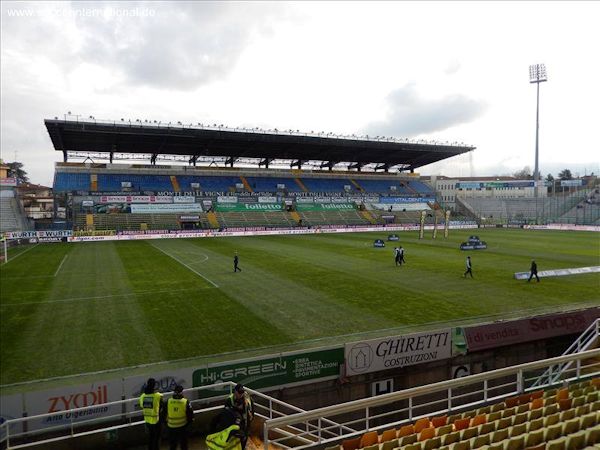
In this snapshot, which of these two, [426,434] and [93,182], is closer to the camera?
[426,434]

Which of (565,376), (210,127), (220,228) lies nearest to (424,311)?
(565,376)

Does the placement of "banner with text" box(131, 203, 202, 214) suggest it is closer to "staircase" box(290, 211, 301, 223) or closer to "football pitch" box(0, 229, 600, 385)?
"staircase" box(290, 211, 301, 223)

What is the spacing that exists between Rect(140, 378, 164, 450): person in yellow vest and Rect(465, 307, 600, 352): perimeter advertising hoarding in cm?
997

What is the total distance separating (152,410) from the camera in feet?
24.1

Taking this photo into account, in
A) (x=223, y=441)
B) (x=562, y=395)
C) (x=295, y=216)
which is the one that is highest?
(x=295, y=216)

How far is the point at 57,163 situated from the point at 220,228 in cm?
2971

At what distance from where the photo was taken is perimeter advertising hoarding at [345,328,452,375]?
12.1 m

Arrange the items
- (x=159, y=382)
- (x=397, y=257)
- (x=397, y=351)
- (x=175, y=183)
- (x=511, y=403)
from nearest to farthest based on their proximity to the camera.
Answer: (x=511, y=403)
(x=159, y=382)
(x=397, y=351)
(x=397, y=257)
(x=175, y=183)

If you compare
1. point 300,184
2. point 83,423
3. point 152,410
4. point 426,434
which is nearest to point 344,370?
point 426,434

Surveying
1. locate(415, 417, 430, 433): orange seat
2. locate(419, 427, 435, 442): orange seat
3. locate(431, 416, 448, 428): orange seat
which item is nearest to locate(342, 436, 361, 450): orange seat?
locate(419, 427, 435, 442): orange seat

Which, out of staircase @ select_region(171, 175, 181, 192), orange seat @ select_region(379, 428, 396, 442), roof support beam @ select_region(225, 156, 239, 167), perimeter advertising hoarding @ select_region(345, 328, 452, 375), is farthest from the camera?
roof support beam @ select_region(225, 156, 239, 167)

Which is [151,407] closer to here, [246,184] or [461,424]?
[461,424]

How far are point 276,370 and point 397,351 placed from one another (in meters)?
3.81

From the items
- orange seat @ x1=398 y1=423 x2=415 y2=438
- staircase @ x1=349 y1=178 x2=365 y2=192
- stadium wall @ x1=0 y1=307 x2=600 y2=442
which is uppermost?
staircase @ x1=349 y1=178 x2=365 y2=192
